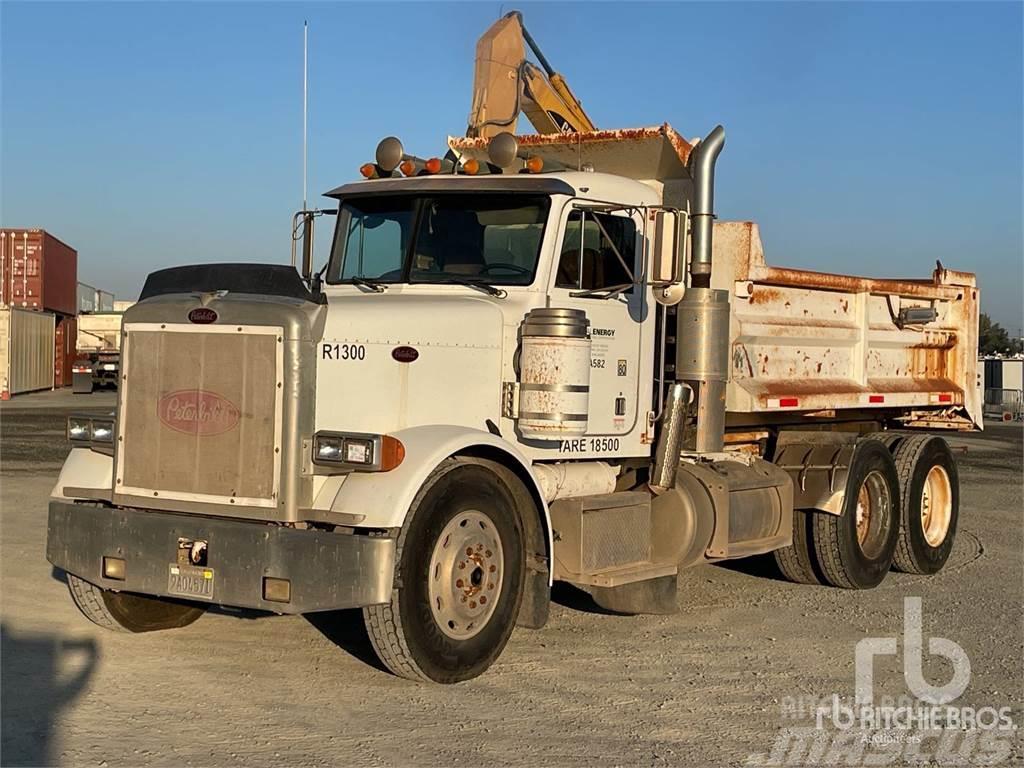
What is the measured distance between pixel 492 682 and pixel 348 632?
1321 mm

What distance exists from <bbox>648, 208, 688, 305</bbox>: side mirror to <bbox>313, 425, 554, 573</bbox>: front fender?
4.89 ft

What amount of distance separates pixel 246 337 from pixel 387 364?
0.73m

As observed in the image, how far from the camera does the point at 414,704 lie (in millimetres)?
5727

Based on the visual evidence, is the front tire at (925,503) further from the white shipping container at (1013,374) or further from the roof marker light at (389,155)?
the white shipping container at (1013,374)

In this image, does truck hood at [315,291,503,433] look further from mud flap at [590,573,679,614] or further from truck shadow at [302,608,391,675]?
mud flap at [590,573,679,614]

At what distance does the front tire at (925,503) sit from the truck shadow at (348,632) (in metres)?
4.71

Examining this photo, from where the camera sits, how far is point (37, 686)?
19.4ft

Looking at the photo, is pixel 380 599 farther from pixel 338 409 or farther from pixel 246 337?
pixel 246 337

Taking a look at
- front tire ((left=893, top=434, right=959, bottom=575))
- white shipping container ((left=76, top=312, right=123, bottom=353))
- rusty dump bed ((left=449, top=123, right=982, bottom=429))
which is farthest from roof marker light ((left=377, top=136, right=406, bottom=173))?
white shipping container ((left=76, top=312, right=123, bottom=353))

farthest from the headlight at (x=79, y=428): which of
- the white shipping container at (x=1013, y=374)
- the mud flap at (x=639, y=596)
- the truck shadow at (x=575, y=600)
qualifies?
the white shipping container at (x=1013, y=374)

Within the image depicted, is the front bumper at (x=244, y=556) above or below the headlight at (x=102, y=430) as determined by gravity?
below

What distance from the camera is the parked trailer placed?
3762 centimetres

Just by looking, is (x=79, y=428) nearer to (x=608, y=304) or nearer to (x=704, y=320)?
(x=608, y=304)

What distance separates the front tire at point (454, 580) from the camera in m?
5.75
